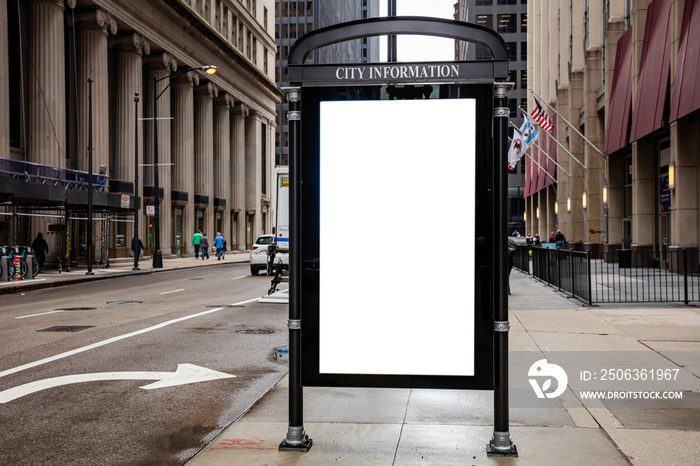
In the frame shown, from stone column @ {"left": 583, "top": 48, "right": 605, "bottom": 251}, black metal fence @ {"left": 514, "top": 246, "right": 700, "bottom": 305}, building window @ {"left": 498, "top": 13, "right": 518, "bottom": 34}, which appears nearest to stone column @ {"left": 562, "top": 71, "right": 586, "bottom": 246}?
stone column @ {"left": 583, "top": 48, "right": 605, "bottom": 251}

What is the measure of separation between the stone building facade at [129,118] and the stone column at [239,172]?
12cm

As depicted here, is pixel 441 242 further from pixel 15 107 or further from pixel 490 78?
pixel 15 107

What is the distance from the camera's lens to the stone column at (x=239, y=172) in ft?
223

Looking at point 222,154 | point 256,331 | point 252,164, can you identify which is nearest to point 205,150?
point 222,154

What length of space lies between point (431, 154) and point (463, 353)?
1428 millimetres

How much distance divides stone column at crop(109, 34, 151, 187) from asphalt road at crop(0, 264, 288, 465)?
92.9 feet

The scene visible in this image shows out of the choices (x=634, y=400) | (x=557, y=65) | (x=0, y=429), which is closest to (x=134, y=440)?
(x=0, y=429)

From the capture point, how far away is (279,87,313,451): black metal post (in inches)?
186

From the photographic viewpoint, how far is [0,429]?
225 inches

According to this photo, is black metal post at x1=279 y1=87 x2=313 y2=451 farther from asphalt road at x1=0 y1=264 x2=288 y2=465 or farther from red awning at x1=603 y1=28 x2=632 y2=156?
red awning at x1=603 y1=28 x2=632 y2=156

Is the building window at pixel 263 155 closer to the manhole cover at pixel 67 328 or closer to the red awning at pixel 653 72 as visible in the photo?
the red awning at pixel 653 72

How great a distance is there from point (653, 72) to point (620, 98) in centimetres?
573

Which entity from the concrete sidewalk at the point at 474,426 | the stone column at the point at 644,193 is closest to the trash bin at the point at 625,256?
the stone column at the point at 644,193

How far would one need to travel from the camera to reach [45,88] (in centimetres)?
3406
